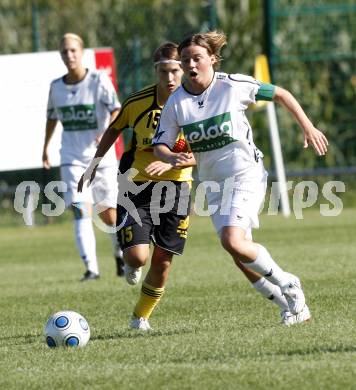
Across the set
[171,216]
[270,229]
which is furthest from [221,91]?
[270,229]

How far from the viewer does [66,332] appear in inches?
277

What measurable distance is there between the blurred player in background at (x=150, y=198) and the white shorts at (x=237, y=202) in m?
0.64

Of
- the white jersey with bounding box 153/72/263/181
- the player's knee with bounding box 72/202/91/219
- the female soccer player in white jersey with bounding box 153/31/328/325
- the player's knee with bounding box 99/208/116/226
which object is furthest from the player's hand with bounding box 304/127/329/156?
the player's knee with bounding box 72/202/91/219

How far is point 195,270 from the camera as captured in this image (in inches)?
466

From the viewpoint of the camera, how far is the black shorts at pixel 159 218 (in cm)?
796

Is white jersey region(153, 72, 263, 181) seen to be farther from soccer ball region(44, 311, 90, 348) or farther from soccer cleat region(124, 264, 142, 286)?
soccer ball region(44, 311, 90, 348)

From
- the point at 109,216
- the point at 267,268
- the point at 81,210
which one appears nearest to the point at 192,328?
the point at 267,268

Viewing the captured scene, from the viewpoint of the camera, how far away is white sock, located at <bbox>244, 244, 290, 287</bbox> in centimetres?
723

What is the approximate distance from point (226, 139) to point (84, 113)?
4.85 metres

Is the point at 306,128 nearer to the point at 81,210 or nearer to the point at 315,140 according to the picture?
the point at 315,140

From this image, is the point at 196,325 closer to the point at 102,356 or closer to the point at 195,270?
the point at 102,356

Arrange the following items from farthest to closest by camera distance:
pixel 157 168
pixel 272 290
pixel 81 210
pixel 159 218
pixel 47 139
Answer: pixel 47 139, pixel 81 210, pixel 159 218, pixel 272 290, pixel 157 168

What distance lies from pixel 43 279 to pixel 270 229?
16.0 ft

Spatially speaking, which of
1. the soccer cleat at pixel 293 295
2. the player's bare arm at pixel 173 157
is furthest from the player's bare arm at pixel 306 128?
the soccer cleat at pixel 293 295
